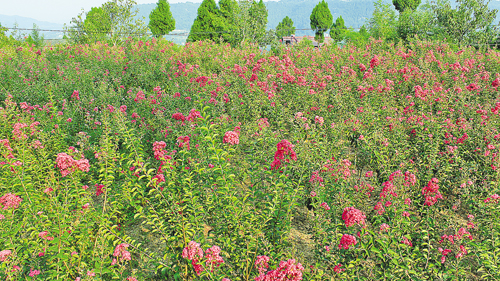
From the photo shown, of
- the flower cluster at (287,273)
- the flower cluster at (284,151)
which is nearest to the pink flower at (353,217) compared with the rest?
the flower cluster at (284,151)

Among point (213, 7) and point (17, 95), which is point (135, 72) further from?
point (213, 7)

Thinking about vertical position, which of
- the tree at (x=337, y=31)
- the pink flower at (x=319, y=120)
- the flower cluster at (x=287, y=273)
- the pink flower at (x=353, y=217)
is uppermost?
the tree at (x=337, y=31)

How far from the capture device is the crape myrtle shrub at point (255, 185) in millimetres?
2451

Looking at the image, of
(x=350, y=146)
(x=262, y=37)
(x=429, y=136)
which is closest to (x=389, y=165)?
(x=429, y=136)

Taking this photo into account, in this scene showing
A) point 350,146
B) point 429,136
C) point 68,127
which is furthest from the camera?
point 350,146

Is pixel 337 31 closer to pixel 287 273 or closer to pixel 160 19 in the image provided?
pixel 160 19

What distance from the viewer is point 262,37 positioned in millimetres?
23375

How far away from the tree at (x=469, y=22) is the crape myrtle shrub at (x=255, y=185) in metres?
9.50

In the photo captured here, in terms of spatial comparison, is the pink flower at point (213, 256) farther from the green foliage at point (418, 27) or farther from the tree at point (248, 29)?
the tree at point (248, 29)

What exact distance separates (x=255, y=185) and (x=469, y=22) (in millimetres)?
17574

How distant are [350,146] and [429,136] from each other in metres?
1.64

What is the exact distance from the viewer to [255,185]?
313 cm

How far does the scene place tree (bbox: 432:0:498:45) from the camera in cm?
1472

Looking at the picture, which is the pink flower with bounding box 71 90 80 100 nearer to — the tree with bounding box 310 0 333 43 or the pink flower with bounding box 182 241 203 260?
the pink flower with bounding box 182 241 203 260
